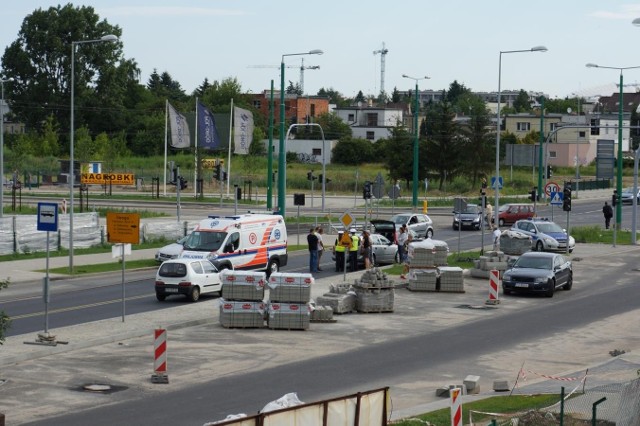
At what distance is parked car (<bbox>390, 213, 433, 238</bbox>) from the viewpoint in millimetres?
52000

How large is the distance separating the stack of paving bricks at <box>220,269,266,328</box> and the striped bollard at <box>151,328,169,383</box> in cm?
612

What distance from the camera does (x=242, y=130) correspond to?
68438 mm

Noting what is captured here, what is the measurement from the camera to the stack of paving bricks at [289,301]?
26.4 meters

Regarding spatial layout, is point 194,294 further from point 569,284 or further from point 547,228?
point 547,228

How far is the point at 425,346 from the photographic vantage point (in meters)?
25.0

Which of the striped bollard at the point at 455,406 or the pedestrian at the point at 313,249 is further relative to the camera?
the pedestrian at the point at 313,249

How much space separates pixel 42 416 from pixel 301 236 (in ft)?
120

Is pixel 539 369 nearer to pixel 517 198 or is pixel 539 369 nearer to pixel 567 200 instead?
pixel 567 200

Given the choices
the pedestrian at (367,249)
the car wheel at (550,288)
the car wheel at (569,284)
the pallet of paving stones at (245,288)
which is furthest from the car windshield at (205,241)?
the car wheel at (569,284)

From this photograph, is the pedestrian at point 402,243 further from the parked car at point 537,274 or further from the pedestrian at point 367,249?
the parked car at point 537,274

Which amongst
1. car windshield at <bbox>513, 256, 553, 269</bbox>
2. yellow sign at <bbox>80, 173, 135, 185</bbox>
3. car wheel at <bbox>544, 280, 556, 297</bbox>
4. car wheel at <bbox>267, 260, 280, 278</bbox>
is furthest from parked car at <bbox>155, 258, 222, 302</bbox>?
yellow sign at <bbox>80, 173, 135, 185</bbox>

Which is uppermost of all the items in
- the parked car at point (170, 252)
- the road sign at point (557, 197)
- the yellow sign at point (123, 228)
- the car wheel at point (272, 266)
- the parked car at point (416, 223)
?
the road sign at point (557, 197)

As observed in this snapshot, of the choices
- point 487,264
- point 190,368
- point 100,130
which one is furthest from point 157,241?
point 100,130

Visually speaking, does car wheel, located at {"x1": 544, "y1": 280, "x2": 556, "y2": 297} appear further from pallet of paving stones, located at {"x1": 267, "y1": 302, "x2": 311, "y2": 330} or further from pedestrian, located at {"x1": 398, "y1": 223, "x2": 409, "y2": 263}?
pallet of paving stones, located at {"x1": 267, "y1": 302, "x2": 311, "y2": 330}
